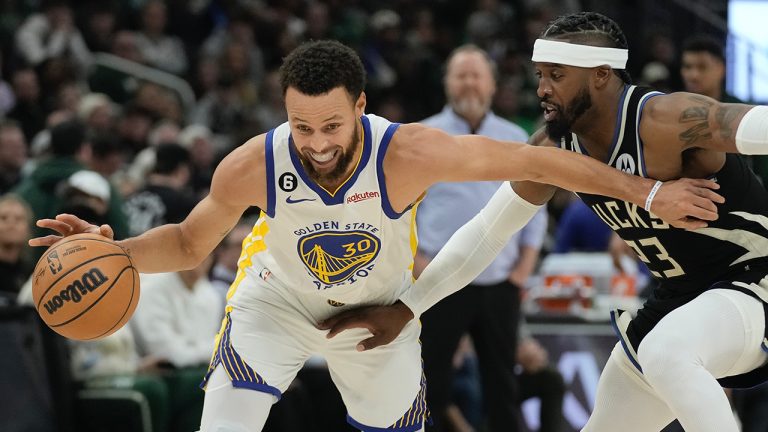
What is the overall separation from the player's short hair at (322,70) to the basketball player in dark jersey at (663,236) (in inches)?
31.0

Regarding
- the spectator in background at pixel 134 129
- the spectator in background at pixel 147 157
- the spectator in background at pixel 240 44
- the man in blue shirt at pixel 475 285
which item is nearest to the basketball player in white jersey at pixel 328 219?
the man in blue shirt at pixel 475 285

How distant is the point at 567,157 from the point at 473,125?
2.60m

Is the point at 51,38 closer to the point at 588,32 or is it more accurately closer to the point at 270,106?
the point at 270,106

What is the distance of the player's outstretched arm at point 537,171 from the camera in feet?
13.8

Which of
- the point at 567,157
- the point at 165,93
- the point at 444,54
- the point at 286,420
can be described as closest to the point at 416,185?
the point at 567,157

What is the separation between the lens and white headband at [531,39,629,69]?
452cm

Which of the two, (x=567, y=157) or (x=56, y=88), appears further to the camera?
(x=56, y=88)

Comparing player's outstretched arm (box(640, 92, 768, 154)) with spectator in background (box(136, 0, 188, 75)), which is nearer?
player's outstretched arm (box(640, 92, 768, 154))

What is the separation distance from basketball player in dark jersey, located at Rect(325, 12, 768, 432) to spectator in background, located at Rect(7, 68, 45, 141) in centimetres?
701

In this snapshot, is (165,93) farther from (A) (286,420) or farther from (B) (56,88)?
(A) (286,420)

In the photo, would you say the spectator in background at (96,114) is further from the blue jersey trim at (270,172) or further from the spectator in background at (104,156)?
the blue jersey trim at (270,172)

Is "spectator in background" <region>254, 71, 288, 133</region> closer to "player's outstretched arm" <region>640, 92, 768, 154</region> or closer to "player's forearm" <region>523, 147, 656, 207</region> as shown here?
"player's forearm" <region>523, 147, 656, 207</region>

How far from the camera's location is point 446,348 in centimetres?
655

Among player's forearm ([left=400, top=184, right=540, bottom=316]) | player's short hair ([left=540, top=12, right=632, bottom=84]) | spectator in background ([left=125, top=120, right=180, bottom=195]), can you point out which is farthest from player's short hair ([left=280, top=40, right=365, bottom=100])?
spectator in background ([left=125, top=120, right=180, bottom=195])
